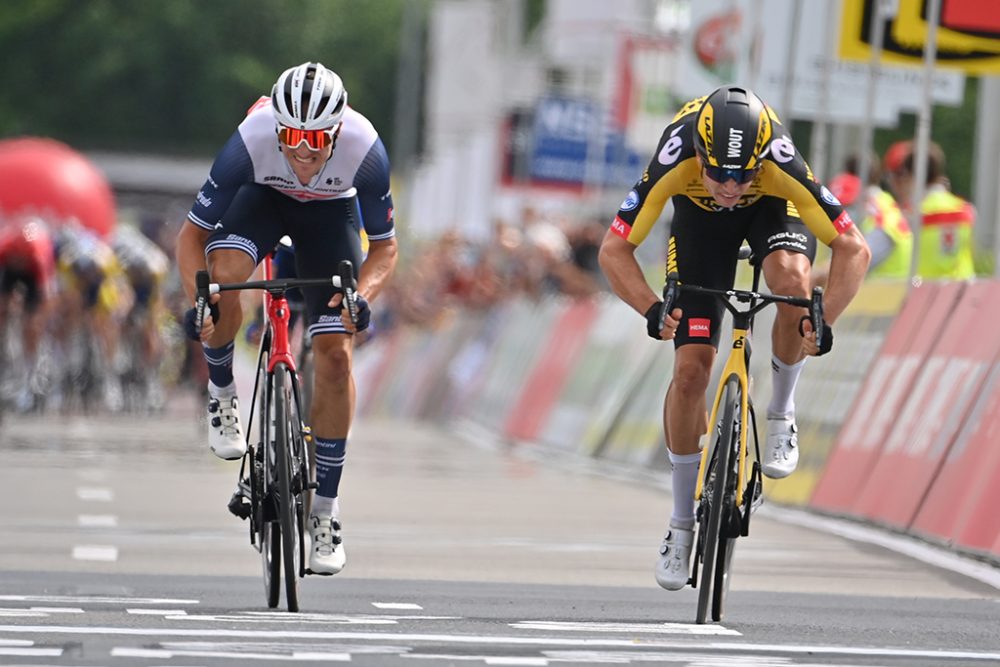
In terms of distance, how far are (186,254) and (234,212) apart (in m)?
0.25

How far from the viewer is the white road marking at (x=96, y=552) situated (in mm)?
12164

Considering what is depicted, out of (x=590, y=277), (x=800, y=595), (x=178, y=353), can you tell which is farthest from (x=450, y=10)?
(x=800, y=595)

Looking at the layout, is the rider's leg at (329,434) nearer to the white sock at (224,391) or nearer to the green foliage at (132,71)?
the white sock at (224,391)

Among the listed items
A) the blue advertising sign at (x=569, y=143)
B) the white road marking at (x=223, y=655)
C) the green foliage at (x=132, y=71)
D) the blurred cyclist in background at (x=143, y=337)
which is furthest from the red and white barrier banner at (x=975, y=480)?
the green foliage at (x=132, y=71)

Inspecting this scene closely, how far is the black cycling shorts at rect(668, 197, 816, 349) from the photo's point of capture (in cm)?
1030

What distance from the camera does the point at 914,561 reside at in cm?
1255

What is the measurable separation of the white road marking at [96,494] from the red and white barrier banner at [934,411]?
4.53 m

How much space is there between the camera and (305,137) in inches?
401

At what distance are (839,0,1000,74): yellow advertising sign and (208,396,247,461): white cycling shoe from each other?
7357 millimetres

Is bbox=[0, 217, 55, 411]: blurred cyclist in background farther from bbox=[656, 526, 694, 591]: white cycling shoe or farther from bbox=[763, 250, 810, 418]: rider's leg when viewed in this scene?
bbox=[656, 526, 694, 591]: white cycling shoe

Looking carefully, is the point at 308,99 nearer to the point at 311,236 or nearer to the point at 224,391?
the point at 311,236

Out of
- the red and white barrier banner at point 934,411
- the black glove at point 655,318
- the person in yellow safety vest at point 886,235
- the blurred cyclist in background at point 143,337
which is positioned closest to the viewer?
the black glove at point 655,318

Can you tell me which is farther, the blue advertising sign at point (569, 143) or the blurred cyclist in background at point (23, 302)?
the blue advertising sign at point (569, 143)

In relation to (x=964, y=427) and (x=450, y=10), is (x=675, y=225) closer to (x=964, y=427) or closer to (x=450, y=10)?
(x=964, y=427)
